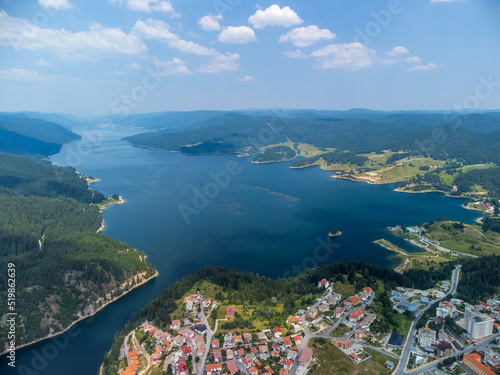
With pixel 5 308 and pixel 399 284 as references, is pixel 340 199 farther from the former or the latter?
pixel 5 308

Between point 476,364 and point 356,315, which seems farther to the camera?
point 356,315

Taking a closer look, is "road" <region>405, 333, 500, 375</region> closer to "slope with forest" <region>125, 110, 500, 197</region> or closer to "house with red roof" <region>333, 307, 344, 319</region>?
"house with red roof" <region>333, 307, 344, 319</region>

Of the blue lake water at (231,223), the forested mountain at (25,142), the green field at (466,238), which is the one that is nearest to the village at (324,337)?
the blue lake water at (231,223)

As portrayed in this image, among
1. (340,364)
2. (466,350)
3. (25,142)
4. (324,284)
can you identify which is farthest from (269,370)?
(25,142)

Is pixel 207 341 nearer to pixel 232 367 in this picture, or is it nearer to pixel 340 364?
pixel 232 367

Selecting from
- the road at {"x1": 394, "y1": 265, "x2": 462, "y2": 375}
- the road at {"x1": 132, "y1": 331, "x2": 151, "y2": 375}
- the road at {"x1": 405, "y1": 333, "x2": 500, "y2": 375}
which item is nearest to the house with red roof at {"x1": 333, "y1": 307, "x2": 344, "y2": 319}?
the road at {"x1": 394, "y1": 265, "x2": 462, "y2": 375}
